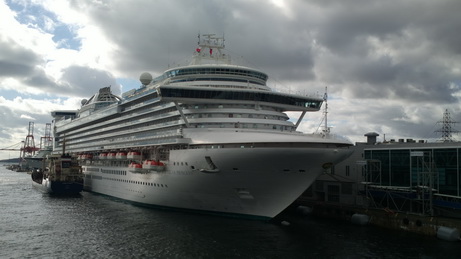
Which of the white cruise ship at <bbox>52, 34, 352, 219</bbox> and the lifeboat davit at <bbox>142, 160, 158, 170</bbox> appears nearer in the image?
the white cruise ship at <bbox>52, 34, 352, 219</bbox>

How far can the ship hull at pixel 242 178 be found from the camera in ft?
84.4

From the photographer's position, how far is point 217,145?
1080 inches

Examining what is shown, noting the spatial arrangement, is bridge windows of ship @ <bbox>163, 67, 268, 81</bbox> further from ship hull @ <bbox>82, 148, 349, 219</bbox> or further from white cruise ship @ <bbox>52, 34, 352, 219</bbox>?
ship hull @ <bbox>82, 148, 349, 219</bbox>

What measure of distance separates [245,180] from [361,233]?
31.9ft

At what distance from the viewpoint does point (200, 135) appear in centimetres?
2927

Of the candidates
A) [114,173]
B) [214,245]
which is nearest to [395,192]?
[214,245]

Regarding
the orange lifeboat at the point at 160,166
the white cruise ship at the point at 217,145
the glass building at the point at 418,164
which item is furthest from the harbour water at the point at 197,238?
the glass building at the point at 418,164

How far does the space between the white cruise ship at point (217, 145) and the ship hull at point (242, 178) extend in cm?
7

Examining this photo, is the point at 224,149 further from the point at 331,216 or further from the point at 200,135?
the point at 331,216

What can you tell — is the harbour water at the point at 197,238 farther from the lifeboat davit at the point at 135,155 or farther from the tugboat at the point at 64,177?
the tugboat at the point at 64,177

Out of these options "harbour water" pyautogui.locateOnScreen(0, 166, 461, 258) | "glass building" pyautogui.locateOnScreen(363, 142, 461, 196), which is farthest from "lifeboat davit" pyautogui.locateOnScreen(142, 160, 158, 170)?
"glass building" pyautogui.locateOnScreen(363, 142, 461, 196)

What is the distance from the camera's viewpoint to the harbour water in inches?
864

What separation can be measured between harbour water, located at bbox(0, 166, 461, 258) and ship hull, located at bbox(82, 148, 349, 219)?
4.45ft

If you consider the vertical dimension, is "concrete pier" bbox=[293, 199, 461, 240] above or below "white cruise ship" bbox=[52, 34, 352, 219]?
below
